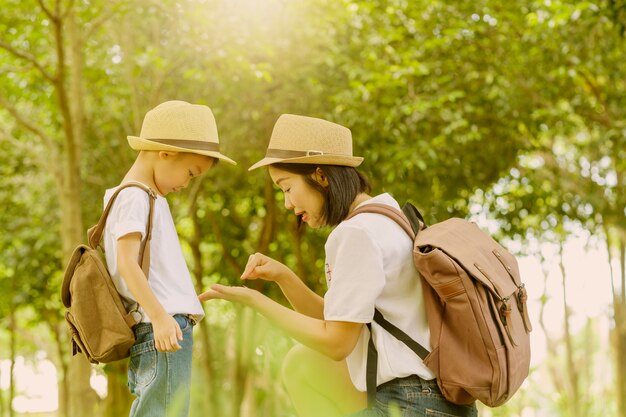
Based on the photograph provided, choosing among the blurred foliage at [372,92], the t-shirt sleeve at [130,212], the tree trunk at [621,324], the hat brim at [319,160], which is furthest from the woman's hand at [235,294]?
the tree trunk at [621,324]

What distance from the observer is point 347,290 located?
2955 mm

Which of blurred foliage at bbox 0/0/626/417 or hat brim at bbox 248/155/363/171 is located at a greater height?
blurred foliage at bbox 0/0/626/417

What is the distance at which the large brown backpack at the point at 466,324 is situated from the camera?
9.37 feet

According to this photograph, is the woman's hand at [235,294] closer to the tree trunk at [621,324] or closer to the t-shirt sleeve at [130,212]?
the t-shirt sleeve at [130,212]

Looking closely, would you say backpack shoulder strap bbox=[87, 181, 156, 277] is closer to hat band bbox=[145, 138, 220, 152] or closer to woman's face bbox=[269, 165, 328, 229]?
hat band bbox=[145, 138, 220, 152]

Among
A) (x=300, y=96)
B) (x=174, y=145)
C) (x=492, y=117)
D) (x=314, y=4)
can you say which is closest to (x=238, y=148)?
(x=300, y=96)

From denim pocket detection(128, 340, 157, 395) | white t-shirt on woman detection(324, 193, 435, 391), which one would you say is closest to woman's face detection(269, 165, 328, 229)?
white t-shirt on woman detection(324, 193, 435, 391)

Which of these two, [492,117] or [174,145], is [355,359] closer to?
[174,145]

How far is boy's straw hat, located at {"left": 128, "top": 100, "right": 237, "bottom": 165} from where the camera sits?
3.48 metres

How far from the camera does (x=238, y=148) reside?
12.6 m

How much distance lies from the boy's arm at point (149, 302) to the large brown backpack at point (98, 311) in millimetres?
104

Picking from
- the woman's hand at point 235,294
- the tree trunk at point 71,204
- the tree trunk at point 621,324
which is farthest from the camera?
the tree trunk at point 621,324

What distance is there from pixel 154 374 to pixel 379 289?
0.92 m

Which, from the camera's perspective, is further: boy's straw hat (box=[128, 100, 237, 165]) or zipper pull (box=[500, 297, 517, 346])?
boy's straw hat (box=[128, 100, 237, 165])
